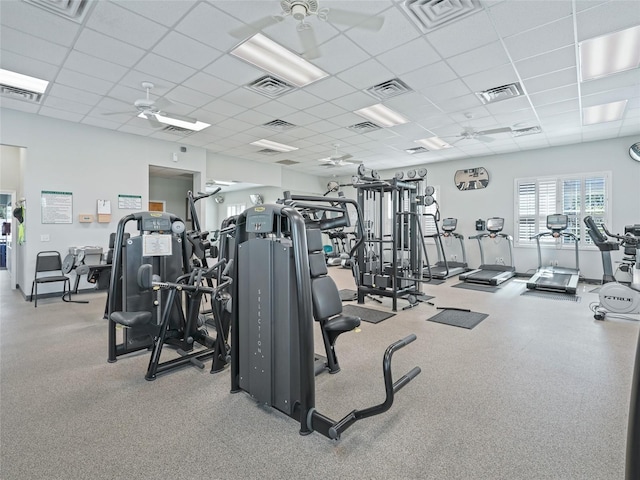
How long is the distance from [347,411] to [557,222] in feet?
23.2

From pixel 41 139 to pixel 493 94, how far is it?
741cm

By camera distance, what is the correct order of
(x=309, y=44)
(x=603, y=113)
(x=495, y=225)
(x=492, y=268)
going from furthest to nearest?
1. (x=492, y=268)
2. (x=495, y=225)
3. (x=603, y=113)
4. (x=309, y=44)

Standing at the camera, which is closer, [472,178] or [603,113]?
[603,113]

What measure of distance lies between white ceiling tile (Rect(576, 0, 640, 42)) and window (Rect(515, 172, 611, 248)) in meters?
5.06

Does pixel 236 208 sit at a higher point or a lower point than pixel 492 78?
lower

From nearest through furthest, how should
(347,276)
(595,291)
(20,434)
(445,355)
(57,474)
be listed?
(57,474) < (20,434) < (445,355) < (595,291) < (347,276)

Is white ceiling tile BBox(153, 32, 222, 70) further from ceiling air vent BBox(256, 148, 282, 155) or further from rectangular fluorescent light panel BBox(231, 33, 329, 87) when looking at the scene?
ceiling air vent BBox(256, 148, 282, 155)

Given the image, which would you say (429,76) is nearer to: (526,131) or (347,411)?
(526,131)

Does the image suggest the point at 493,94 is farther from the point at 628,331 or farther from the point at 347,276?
the point at 347,276

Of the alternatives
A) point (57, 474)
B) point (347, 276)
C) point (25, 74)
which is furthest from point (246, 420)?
point (347, 276)

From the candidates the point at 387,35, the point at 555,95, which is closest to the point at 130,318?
the point at 387,35

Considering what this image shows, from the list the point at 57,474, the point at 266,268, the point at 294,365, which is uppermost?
the point at 266,268

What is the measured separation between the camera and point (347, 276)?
8.67 metres

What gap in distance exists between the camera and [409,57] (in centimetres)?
382
